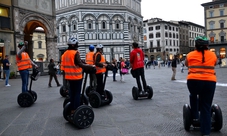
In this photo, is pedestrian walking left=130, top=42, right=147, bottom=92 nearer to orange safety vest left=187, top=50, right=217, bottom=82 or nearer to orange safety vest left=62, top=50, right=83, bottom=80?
orange safety vest left=62, top=50, right=83, bottom=80

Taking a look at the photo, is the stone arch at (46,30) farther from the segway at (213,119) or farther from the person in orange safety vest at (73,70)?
the segway at (213,119)

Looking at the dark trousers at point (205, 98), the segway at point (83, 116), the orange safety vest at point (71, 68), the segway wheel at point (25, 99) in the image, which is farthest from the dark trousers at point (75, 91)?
the segway wheel at point (25, 99)

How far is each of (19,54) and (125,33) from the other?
42681mm

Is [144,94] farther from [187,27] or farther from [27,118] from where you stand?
[187,27]

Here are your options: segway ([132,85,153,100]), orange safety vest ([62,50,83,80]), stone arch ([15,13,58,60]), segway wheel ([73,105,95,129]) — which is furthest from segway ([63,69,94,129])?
stone arch ([15,13,58,60])

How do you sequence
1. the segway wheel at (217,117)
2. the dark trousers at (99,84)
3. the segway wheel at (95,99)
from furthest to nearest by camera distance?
the dark trousers at (99,84) < the segway wheel at (95,99) < the segway wheel at (217,117)

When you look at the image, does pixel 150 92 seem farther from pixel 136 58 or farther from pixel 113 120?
pixel 113 120

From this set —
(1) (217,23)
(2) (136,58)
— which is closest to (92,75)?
(2) (136,58)

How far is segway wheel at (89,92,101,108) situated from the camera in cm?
643

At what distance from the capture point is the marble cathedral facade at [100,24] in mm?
47125

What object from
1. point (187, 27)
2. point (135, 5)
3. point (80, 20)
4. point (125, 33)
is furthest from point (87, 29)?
point (187, 27)

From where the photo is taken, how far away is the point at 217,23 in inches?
2376

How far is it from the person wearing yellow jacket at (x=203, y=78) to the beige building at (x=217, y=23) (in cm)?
6124

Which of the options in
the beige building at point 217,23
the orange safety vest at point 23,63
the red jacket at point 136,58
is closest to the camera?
the orange safety vest at point 23,63
